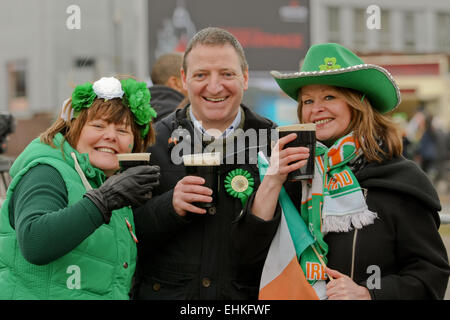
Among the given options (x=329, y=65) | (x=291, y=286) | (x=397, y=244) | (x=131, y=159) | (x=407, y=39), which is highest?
(x=407, y=39)

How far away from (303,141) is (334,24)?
3177 centimetres

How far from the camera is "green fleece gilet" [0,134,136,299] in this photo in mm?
2424

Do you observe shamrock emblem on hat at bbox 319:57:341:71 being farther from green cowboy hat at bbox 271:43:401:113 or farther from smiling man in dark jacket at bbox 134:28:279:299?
smiling man in dark jacket at bbox 134:28:279:299

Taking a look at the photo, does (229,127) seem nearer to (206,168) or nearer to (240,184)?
(240,184)

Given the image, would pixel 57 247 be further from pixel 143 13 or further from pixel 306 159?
pixel 143 13

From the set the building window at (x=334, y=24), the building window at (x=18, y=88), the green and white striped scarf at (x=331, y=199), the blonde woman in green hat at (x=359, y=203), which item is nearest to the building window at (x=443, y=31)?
the building window at (x=334, y=24)

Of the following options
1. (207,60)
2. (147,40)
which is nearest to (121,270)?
(207,60)

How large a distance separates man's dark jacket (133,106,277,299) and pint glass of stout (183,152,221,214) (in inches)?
4.6

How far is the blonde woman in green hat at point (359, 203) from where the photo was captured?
2.57m

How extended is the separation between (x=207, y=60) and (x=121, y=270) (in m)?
1.14

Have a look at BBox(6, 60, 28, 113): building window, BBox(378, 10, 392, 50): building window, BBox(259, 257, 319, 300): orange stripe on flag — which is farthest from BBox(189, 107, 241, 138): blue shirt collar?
BBox(378, 10, 392, 50): building window

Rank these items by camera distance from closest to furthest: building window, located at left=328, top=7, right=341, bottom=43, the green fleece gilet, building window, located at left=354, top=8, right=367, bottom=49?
the green fleece gilet → building window, located at left=328, top=7, right=341, bottom=43 → building window, located at left=354, top=8, right=367, bottom=49

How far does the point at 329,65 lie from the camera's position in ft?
9.33

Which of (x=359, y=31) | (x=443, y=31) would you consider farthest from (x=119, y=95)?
(x=443, y=31)
